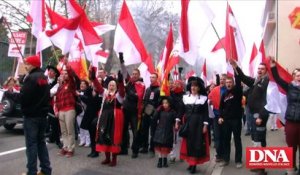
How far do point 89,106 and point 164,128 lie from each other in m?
1.98

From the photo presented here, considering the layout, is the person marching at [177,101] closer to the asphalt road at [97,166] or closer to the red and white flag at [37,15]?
the asphalt road at [97,166]

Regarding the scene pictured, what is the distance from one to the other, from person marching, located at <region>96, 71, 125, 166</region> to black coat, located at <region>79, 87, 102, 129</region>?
0.94 metres

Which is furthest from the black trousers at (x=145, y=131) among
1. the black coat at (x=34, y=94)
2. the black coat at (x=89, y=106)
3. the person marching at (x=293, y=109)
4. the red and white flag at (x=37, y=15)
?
the person marching at (x=293, y=109)

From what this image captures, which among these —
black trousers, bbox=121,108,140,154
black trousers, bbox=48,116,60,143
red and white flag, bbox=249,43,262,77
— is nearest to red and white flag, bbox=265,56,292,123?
red and white flag, bbox=249,43,262,77

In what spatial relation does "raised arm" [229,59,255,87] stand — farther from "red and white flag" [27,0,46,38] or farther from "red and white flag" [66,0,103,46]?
"red and white flag" [27,0,46,38]

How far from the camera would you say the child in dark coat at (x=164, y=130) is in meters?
8.26

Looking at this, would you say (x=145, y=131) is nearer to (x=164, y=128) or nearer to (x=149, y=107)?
(x=149, y=107)

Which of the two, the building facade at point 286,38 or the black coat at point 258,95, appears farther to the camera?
the building facade at point 286,38

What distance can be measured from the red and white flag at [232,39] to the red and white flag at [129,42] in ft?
5.96

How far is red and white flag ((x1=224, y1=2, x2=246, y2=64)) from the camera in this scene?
799 centimetres

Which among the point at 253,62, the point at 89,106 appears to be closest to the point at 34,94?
the point at 89,106

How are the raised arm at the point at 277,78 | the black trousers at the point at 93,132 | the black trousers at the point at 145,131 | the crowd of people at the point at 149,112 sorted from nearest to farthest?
the crowd of people at the point at 149,112, the raised arm at the point at 277,78, the black trousers at the point at 93,132, the black trousers at the point at 145,131

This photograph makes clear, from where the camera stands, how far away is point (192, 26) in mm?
7910

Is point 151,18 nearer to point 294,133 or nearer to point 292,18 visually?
point 292,18
